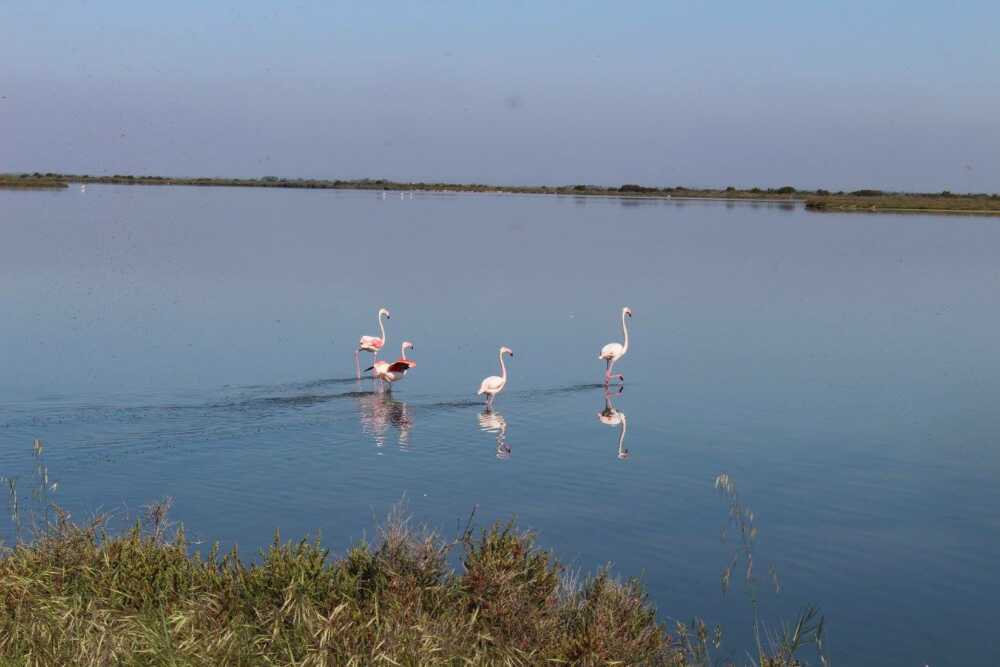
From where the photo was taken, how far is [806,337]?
2872 centimetres

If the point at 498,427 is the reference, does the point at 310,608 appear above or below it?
above

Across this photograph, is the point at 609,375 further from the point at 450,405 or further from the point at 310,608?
the point at 310,608

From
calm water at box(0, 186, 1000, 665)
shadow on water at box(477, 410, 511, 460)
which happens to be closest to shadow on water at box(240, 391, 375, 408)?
calm water at box(0, 186, 1000, 665)

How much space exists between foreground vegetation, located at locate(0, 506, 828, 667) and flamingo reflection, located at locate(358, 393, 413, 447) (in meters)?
7.95

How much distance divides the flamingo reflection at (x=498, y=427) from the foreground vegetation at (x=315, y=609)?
7.10 metres

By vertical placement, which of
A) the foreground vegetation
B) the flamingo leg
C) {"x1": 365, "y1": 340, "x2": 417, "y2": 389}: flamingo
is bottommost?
the flamingo leg

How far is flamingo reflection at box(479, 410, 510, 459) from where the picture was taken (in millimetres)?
17000

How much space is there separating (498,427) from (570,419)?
5.04ft

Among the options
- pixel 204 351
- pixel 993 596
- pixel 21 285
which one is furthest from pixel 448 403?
pixel 21 285

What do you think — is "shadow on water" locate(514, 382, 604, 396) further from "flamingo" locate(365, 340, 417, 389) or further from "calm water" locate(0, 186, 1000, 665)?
"flamingo" locate(365, 340, 417, 389)

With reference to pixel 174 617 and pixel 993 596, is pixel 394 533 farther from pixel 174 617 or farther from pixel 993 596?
pixel 993 596

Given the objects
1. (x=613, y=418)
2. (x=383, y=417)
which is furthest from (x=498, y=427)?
(x=613, y=418)

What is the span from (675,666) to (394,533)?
2.36 m

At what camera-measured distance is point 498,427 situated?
728 inches
